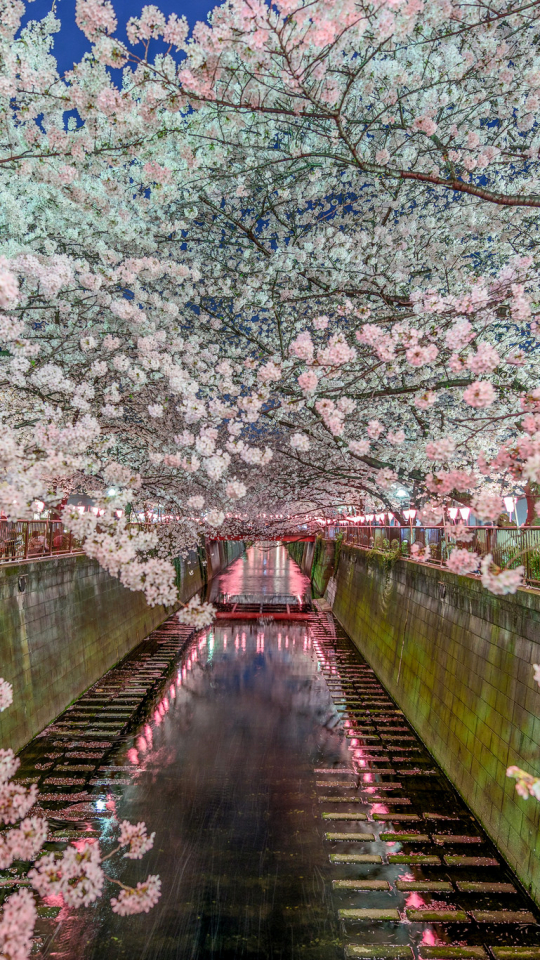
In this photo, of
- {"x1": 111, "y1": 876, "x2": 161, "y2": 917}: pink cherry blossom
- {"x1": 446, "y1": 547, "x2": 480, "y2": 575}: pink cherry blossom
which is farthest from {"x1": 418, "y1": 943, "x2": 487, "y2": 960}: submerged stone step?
{"x1": 446, "y1": 547, "x2": 480, "y2": 575}: pink cherry blossom

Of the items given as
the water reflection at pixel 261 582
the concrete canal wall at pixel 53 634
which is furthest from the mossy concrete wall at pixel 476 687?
the water reflection at pixel 261 582

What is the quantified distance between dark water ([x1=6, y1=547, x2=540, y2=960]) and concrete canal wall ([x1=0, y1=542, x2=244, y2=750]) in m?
0.76

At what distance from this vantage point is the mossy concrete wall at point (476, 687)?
8.36 meters

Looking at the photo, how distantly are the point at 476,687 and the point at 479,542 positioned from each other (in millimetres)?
2770

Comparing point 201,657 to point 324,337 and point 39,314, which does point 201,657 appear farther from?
point 39,314

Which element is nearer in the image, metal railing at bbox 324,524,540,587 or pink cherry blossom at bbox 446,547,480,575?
pink cherry blossom at bbox 446,547,480,575

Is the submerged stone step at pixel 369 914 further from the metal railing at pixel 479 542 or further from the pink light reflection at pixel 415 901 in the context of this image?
the metal railing at pixel 479 542

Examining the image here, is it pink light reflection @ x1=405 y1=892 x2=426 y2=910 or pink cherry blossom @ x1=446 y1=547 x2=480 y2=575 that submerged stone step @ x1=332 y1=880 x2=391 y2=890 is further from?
pink cherry blossom @ x1=446 y1=547 x2=480 y2=575

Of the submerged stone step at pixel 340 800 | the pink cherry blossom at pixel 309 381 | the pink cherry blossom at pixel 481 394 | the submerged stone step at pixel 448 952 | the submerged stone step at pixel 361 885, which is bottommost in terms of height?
the submerged stone step at pixel 340 800

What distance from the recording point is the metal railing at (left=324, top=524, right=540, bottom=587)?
880 centimetres

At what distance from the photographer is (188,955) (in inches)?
292

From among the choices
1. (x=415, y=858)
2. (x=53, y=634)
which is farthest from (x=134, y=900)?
(x=53, y=634)

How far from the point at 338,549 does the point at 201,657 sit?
1613 centimetres

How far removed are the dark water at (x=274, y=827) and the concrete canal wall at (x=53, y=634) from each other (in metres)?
0.76
